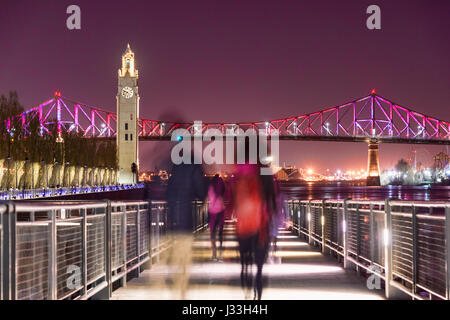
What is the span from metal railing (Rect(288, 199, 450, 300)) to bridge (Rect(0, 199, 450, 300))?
0.04 ft

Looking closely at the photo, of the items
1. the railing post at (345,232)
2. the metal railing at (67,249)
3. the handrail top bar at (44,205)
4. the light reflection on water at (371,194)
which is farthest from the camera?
the light reflection on water at (371,194)

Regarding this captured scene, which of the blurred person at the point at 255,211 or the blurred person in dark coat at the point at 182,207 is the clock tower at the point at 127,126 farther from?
the blurred person at the point at 255,211

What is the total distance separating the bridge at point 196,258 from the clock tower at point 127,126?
95.4 meters

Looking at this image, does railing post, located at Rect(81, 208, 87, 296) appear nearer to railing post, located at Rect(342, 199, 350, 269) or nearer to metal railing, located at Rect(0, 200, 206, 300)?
metal railing, located at Rect(0, 200, 206, 300)

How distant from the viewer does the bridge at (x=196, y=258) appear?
598cm

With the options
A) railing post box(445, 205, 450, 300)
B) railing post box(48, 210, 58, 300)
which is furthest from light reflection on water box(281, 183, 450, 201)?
railing post box(48, 210, 58, 300)

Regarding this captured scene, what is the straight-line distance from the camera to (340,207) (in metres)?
12.7

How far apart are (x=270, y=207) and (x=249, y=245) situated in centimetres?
47

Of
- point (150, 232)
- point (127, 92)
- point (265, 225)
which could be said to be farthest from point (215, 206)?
point (127, 92)

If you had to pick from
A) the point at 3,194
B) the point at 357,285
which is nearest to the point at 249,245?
the point at 357,285

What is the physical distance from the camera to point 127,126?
110750mm

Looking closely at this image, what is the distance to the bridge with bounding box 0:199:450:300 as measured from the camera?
598 cm

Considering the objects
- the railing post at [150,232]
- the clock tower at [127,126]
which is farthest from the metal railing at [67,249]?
the clock tower at [127,126]

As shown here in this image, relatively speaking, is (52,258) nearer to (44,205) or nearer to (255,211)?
(44,205)
